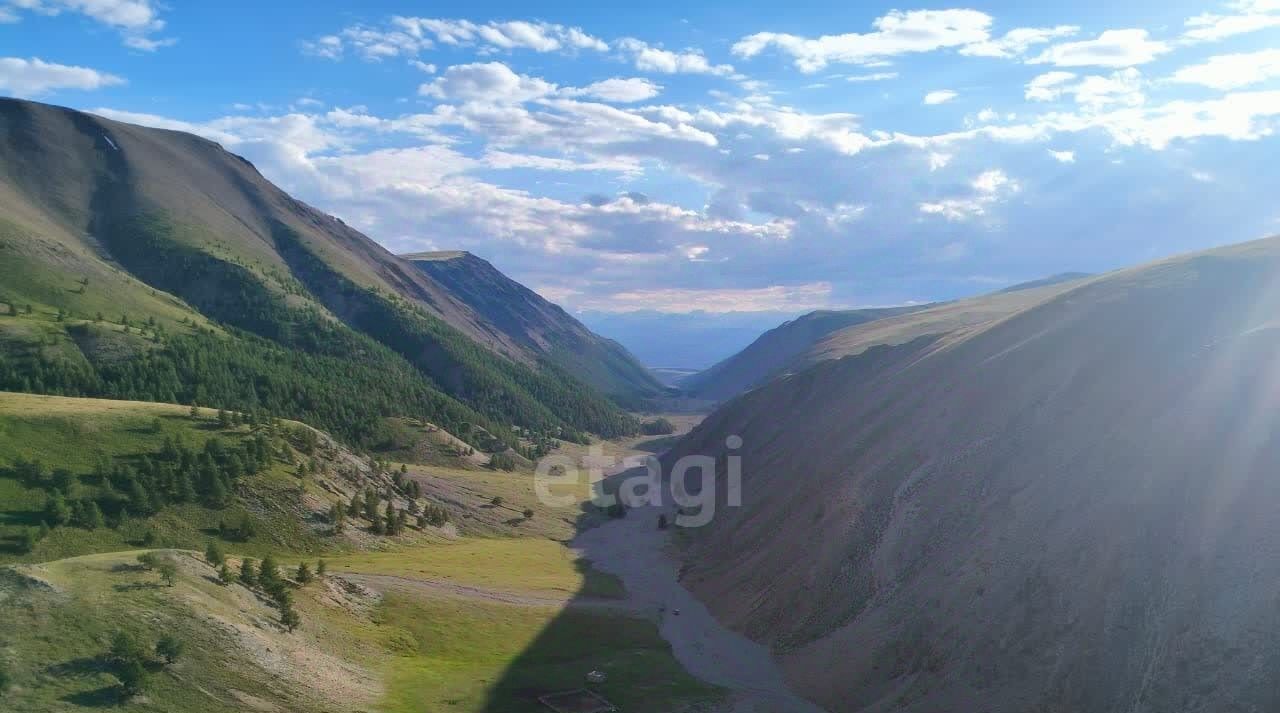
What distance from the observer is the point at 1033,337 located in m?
99.6

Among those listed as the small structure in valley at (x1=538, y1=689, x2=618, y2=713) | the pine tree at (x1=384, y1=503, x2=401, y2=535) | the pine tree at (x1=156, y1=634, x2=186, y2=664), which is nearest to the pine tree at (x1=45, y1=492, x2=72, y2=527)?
the pine tree at (x1=384, y1=503, x2=401, y2=535)

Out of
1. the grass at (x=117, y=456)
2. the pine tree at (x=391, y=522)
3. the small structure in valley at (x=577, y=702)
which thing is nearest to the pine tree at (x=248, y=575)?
the small structure in valley at (x=577, y=702)

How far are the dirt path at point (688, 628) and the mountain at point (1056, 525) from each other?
248 centimetres

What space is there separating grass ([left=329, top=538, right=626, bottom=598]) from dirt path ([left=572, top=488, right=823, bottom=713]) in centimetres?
514

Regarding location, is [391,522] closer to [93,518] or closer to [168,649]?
[93,518]

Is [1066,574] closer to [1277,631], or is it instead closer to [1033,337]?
[1277,631]

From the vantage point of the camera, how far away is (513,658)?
240ft

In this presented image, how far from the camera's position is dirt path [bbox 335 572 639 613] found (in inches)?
3268

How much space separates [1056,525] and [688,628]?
42190 millimetres

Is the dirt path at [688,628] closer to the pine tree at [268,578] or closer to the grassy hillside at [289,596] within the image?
the grassy hillside at [289,596]

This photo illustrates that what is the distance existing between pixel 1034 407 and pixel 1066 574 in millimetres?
27944

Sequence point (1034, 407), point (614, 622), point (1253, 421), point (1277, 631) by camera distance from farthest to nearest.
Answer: point (614, 622)
point (1034, 407)
point (1253, 421)
point (1277, 631)

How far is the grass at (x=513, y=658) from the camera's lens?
200 feet

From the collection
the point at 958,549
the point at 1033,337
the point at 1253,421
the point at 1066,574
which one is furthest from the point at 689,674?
the point at 1033,337
